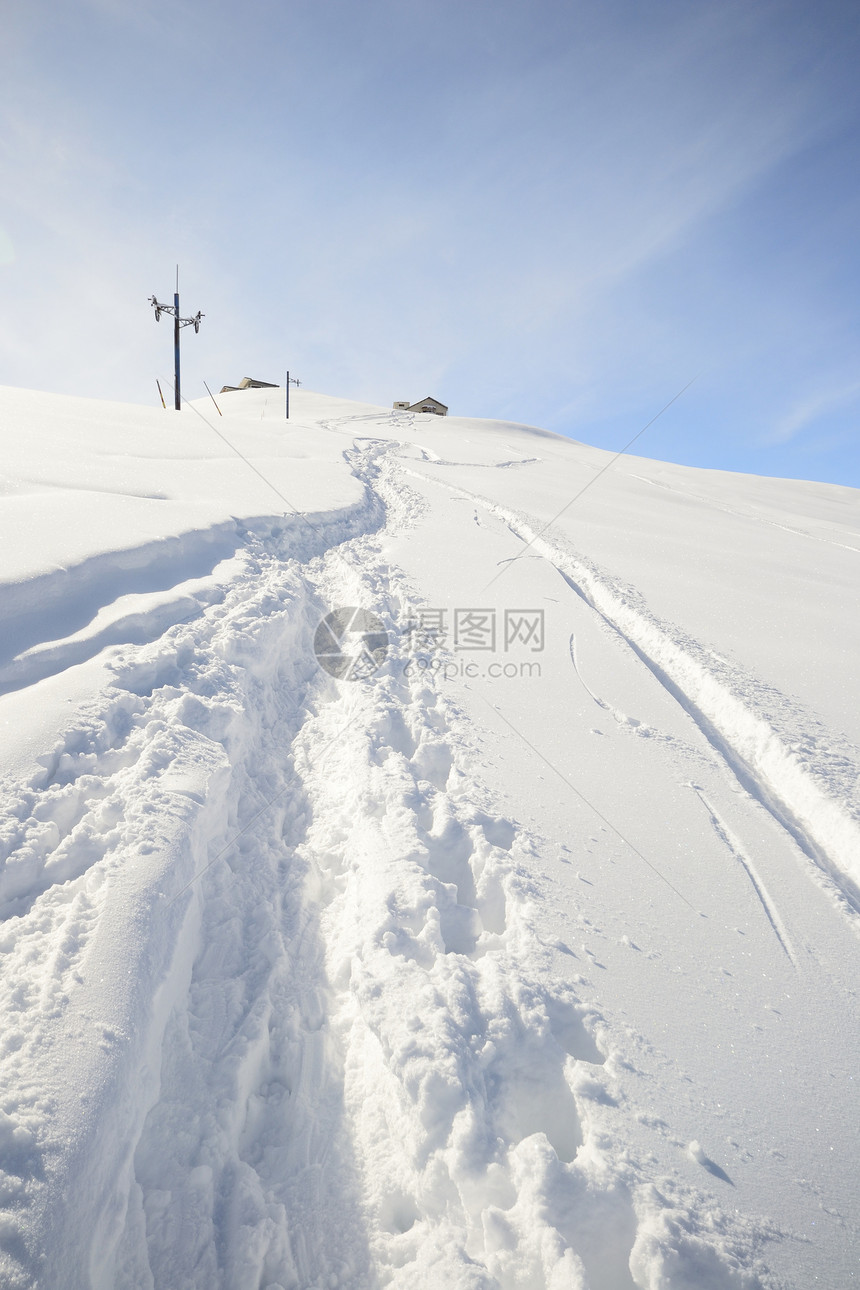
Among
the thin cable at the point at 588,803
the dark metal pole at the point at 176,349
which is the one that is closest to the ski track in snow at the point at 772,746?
the thin cable at the point at 588,803

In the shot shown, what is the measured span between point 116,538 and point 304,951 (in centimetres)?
408

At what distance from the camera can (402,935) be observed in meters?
2.66

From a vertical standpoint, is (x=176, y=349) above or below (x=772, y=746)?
above

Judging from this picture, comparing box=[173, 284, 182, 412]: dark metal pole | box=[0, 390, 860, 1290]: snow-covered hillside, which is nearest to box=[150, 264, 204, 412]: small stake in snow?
box=[173, 284, 182, 412]: dark metal pole

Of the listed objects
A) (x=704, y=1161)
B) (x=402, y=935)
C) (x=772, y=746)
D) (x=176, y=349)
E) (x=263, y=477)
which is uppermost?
(x=176, y=349)

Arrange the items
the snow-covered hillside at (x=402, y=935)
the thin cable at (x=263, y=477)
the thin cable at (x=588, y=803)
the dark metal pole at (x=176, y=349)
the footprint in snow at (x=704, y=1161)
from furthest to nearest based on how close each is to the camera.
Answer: the dark metal pole at (x=176, y=349) < the thin cable at (x=263, y=477) < the thin cable at (x=588, y=803) < the footprint in snow at (x=704, y=1161) < the snow-covered hillside at (x=402, y=935)

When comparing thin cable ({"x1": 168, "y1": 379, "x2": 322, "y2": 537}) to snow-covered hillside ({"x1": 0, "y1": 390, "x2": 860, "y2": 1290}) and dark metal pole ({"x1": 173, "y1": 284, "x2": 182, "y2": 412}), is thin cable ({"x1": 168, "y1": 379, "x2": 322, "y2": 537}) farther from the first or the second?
dark metal pole ({"x1": 173, "y1": 284, "x2": 182, "y2": 412})

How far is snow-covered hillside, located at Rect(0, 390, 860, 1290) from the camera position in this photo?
6.06ft

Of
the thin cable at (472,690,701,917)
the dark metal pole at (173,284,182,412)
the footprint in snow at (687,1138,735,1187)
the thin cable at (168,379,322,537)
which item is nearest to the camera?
the footprint in snow at (687,1138,735,1187)

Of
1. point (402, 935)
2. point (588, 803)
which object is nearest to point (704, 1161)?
point (402, 935)

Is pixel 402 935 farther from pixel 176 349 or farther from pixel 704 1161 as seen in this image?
pixel 176 349

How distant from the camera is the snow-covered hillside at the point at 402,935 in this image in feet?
6.06

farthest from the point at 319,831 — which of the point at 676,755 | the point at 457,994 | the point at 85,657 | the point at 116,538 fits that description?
the point at 116,538

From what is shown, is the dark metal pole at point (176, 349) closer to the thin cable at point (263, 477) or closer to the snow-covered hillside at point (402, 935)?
the thin cable at point (263, 477)
